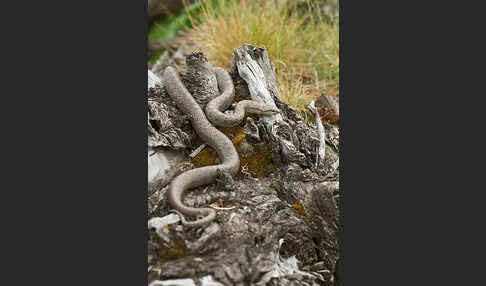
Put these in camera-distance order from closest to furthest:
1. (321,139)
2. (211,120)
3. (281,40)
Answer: (211,120) → (321,139) → (281,40)

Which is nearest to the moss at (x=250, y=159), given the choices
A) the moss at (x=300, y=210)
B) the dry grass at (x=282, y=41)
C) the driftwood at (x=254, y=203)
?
the driftwood at (x=254, y=203)

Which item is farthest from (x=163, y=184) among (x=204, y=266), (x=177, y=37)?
(x=177, y=37)

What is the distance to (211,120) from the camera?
5.70 metres

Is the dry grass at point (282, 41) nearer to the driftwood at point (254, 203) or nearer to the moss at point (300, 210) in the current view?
the driftwood at point (254, 203)

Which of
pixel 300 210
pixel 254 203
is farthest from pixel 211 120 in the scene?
pixel 300 210

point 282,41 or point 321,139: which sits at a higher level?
point 282,41

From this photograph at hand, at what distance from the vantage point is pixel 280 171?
530 cm

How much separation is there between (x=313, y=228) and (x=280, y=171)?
932 millimetres

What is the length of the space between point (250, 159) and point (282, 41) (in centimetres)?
432

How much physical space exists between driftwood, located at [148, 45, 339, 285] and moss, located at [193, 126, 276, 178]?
1cm

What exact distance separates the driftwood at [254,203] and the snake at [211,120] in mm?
115

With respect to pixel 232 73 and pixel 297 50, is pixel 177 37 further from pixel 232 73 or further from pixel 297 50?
pixel 232 73

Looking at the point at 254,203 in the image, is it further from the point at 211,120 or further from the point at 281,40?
the point at 281,40

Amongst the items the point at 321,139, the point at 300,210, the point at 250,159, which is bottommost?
the point at 300,210
